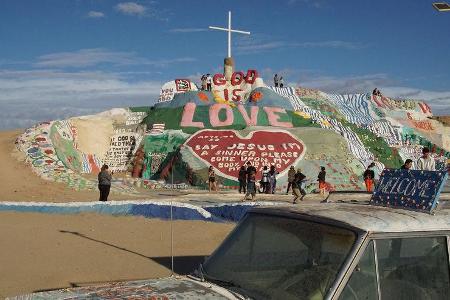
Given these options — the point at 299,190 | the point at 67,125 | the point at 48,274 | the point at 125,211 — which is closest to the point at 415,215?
the point at 48,274

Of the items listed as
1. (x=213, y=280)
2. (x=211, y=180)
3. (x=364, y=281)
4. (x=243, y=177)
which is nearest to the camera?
(x=364, y=281)

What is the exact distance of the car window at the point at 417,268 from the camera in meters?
3.25

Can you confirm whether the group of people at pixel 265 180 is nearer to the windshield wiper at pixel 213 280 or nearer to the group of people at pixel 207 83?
the group of people at pixel 207 83

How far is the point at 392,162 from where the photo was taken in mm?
30781

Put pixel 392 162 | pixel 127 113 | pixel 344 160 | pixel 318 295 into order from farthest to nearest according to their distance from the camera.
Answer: pixel 127 113 < pixel 392 162 < pixel 344 160 < pixel 318 295

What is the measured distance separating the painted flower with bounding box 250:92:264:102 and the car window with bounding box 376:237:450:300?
30.7m

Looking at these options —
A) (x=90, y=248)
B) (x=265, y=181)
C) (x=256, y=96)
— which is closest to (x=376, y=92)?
(x=256, y=96)

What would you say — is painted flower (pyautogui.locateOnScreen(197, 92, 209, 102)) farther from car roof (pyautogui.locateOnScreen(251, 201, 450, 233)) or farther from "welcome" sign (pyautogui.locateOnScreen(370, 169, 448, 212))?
car roof (pyautogui.locateOnScreen(251, 201, 450, 233))

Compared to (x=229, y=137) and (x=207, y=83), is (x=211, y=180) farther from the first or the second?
(x=207, y=83)

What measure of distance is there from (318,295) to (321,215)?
20.0 inches

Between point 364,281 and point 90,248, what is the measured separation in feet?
27.0

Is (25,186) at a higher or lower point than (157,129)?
lower

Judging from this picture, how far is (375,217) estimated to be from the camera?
335 centimetres

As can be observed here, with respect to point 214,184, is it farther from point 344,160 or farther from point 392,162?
point 392,162
